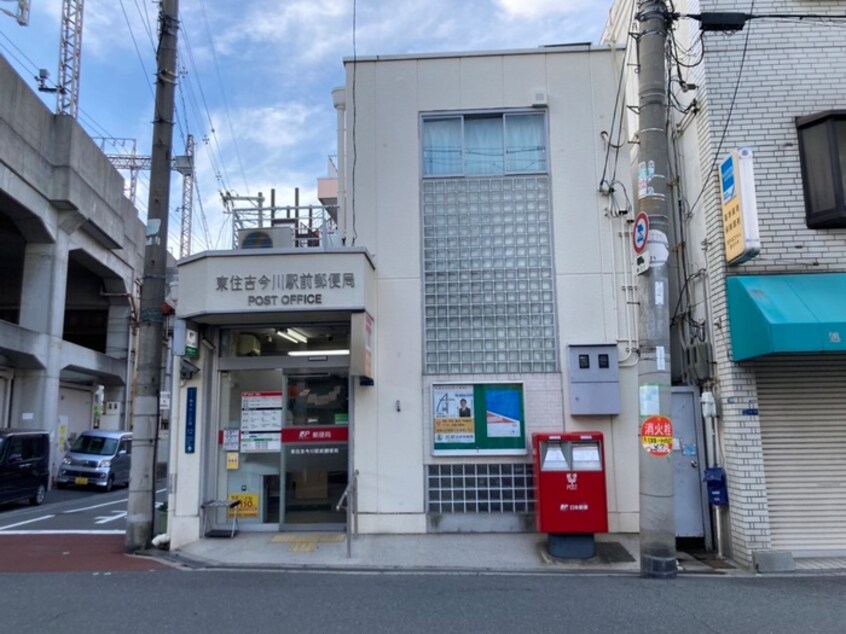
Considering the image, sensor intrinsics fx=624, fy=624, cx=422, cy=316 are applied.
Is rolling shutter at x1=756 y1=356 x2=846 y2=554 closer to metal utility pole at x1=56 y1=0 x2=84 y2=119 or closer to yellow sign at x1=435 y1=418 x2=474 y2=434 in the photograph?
yellow sign at x1=435 y1=418 x2=474 y2=434

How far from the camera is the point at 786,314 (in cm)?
751

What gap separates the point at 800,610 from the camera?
592 cm

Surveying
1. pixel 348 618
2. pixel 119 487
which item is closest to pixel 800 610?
pixel 348 618

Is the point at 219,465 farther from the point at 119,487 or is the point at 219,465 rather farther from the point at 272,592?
the point at 119,487

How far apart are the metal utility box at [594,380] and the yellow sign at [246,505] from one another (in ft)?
Answer: 16.8

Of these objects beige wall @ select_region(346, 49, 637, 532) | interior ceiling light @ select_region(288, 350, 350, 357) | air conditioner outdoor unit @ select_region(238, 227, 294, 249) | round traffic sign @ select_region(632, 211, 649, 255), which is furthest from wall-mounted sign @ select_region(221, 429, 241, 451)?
round traffic sign @ select_region(632, 211, 649, 255)

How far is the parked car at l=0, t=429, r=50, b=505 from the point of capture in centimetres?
1538

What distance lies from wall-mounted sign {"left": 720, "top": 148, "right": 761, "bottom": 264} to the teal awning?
0.51 m

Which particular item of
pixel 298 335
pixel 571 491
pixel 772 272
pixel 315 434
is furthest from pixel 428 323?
pixel 772 272

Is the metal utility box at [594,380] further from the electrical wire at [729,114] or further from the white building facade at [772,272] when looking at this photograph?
the electrical wire at [729,114]

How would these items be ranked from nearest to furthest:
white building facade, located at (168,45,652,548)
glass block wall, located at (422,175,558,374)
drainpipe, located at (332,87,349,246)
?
white building facade, located at (168,45,652,548)
glass block wall, located at (422,175,558,374)
drainpipe, located at (332,87,349,246)

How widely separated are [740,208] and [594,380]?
3.12 metres

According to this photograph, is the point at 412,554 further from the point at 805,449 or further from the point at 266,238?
the point at 266,238

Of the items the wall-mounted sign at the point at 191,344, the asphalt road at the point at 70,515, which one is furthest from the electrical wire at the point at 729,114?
the asphalt road at the point at 70,515
